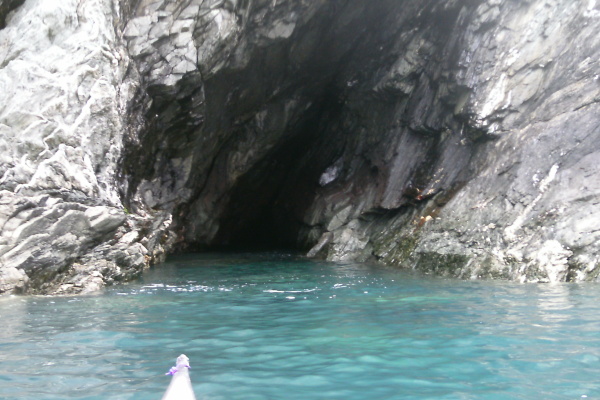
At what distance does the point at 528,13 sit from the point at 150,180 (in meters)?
10.6

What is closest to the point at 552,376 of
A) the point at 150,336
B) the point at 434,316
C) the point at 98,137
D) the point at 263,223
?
the point at 434,316

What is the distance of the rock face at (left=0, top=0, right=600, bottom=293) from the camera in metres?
9.80

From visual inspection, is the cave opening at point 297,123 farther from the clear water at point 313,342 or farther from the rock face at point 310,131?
the clear water at point 313,342

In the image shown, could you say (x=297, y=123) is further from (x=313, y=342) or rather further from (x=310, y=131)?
(x=313, y=342)

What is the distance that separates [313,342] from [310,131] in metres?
17.0

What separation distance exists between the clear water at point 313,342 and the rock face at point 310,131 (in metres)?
1.54

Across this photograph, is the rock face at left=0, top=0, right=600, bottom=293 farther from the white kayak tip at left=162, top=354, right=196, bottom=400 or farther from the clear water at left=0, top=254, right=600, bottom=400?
the white kayak tip at left=162, top=354, right=196, bottom=400

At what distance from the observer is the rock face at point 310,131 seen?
32.1 ft

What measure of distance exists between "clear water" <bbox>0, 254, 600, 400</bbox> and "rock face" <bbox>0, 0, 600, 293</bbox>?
5.06ft

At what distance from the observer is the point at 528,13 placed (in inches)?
538

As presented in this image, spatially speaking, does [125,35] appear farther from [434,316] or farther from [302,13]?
[434,316]

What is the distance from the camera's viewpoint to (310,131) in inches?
868

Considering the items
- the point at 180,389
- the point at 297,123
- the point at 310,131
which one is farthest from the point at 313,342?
the point at 310,131

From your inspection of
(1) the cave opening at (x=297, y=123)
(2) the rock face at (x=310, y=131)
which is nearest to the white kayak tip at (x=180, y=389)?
(2) the rock face at (x=310, y=131)
